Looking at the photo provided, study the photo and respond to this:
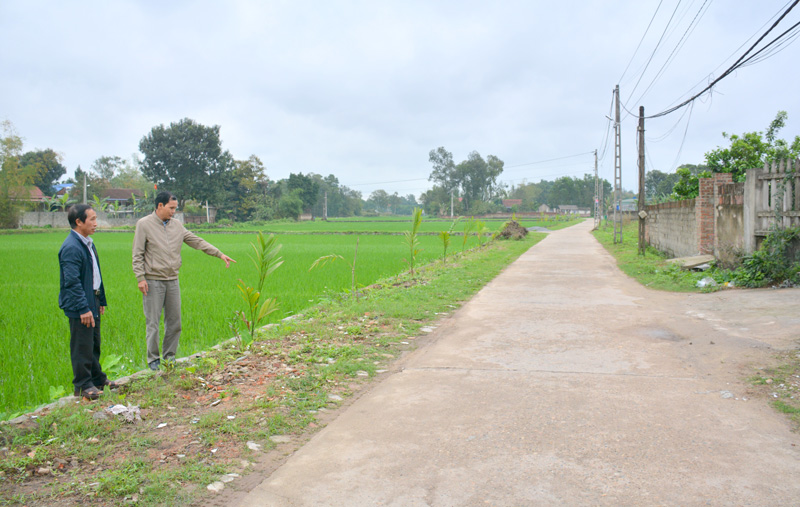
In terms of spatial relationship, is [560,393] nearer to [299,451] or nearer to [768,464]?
[768,464]

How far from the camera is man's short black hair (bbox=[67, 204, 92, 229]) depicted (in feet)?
15.0

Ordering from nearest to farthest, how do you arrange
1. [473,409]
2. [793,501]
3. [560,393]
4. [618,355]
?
[793,501], [473,409], [560,393], [618,355]

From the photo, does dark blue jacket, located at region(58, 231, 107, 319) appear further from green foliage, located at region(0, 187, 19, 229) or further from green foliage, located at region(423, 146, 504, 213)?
green foliage, located at region(423, 146, 504, 213)

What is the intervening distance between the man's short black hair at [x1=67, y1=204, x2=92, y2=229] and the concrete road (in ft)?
9.12

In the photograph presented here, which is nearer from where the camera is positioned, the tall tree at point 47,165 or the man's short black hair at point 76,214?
the man's short black hair at point 76,214

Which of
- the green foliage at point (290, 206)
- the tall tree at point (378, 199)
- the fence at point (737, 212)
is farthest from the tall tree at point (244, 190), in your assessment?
the tall tree at point (378, 199)

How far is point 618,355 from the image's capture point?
5.59 metres

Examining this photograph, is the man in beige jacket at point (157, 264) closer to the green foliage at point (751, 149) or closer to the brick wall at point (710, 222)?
the brick wall at point (710, 222)

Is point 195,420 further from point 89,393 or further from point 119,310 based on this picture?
point 119,310

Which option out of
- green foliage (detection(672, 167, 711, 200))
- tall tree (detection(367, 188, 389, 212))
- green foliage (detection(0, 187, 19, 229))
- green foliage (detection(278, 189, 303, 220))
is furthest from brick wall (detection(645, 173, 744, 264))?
tall tree (detection(367, 188, 389, 212))

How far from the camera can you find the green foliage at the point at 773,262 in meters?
9.02

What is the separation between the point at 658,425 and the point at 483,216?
8903 cm

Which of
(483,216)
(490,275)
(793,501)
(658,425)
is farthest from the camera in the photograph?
(483,216)

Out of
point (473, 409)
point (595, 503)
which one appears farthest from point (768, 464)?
point (473, 409)
